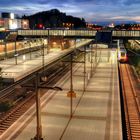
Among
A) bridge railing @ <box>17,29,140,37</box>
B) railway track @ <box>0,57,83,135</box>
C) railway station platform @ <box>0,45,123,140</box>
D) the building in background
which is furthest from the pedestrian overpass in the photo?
railway track @ <box>0,57,83,135</box>

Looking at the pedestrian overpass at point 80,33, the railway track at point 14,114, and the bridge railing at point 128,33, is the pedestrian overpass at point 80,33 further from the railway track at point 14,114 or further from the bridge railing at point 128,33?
the railway track at point 14,114

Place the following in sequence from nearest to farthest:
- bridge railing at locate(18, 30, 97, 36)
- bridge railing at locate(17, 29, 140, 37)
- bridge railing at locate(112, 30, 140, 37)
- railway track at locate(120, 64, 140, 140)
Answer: railway track at locate(120, 64, 140, 140) → bridge railing at locate(112, 30, 140, 37) → bridge railing at locate(17, 29, 140, 37) → bridge railing at locate(18, 30, 97, 36)

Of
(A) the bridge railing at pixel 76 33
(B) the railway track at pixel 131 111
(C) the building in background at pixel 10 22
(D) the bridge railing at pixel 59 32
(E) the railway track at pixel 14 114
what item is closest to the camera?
(B) the railway track at pixel 131 111

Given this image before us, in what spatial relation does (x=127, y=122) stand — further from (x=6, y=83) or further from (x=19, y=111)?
(x=6, y=83)

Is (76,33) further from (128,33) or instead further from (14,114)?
(14,114)

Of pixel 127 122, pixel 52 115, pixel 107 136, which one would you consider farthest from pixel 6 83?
pixel 107 136

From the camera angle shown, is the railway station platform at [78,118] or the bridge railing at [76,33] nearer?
the railway station platform at [78,118]

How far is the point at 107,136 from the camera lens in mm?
20609

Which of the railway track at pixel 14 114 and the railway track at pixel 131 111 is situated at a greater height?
the railway track at pixel 14 114

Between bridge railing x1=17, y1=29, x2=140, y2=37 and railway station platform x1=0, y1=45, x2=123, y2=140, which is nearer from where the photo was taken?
railway station platform x1=0, y1=45, x2=123, y2=140

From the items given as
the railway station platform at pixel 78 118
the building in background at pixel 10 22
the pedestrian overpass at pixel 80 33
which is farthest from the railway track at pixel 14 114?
the building in background at pixel 10 22

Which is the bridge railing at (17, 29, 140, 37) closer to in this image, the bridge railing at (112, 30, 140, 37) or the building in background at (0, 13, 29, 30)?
the bridge railing at (112, 30, 140, 37)

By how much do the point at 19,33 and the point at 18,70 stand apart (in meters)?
89.6

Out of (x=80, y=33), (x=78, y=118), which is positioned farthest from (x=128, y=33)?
(x=78, y=118)
